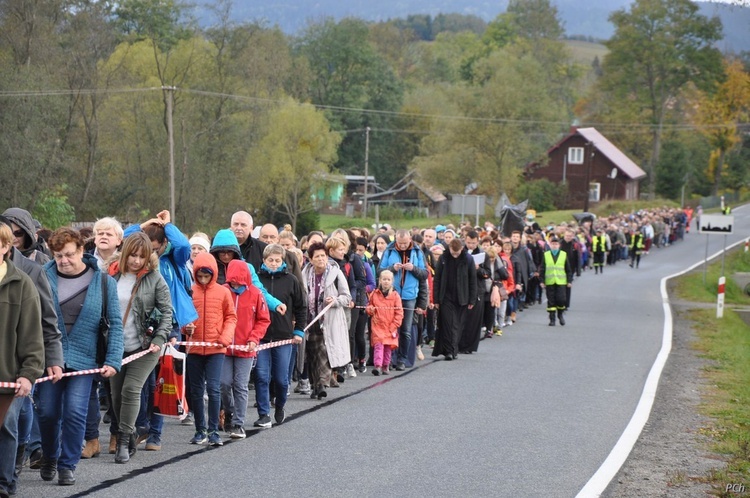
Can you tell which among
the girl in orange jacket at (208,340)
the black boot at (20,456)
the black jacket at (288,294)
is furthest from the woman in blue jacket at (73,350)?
the black jacket at (288,294)

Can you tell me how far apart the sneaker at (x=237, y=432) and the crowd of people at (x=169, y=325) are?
0.05 feet

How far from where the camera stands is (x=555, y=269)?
25062 millimetres

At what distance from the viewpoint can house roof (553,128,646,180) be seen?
98438 mm

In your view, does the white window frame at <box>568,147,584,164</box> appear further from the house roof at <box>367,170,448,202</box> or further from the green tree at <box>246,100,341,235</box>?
the green tree at <box>246,100,341,235</box>

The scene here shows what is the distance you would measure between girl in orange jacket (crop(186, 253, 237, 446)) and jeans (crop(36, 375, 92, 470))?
1725 millimetres

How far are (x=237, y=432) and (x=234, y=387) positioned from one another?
1.30ft

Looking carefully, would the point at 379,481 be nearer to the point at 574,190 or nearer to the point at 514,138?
the point at 514,138

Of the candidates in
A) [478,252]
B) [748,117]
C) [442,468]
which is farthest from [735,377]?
[748,117]

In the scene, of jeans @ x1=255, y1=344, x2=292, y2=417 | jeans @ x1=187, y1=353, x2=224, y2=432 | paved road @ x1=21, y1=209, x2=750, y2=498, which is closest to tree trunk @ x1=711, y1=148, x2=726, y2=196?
paved road @ x1=21, y1=209, x2=750, y2=498

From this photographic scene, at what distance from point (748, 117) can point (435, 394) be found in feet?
314

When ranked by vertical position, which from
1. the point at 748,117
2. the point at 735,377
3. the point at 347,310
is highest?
the point at 748,117

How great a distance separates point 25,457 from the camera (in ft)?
28.9

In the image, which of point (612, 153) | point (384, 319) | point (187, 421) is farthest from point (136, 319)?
point (612, 153)

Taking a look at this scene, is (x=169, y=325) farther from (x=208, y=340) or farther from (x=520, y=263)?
(x=520, y=263)
